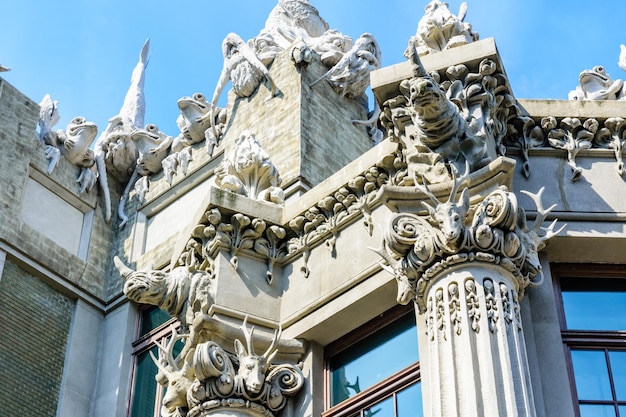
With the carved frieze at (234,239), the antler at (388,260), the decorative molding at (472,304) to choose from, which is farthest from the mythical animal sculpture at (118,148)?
the decorative molding at (472,304)

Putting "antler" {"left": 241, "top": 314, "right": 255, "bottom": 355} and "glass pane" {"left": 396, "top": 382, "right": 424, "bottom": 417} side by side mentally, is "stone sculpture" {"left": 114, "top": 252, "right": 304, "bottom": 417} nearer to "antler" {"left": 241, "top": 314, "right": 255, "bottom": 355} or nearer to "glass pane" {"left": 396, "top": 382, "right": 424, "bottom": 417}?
"antler" {"left": 241, "top": 314, "right": 255, "bottom": 355}

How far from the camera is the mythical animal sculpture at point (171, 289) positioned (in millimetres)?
14977

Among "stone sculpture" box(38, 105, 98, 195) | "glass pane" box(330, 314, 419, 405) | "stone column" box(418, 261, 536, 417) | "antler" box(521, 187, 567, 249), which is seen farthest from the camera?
"stone sculpture" box(38, 105, 98, 195)

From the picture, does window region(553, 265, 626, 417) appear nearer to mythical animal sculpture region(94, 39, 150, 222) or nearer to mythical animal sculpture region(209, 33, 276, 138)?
mythical animal sculpture region(209, 33, 276, 138)

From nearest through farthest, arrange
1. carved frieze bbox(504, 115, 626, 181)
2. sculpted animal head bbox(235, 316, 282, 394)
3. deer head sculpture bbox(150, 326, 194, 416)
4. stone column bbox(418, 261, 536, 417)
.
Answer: stone column bbox(418, 261, 536, 417) → sculpted animal head bbox(235, 316, 282, 394) → deer head sculpture bbox(150, 326, 194, 416) → carved frieze bbox(504, 115, 626, 181)

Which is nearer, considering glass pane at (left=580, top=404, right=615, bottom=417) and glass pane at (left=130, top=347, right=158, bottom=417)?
glass pane at (left=580, top=404, right=615, bottom=417)

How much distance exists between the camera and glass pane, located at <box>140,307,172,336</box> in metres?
19.9

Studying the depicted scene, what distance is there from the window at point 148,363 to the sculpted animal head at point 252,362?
4.38m

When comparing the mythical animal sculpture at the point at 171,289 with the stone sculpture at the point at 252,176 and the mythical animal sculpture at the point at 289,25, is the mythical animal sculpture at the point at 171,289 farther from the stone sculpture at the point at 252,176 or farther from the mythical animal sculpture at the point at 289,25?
the mythical animal sculpture at the point at 289,25

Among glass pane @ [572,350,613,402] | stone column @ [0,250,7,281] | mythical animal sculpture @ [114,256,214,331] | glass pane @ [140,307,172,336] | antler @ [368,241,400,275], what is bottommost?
glass pane @ [572,350,613,402]

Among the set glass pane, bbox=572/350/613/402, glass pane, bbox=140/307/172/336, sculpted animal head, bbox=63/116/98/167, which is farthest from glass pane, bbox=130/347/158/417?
glass pane, bbox=572/350/613/402

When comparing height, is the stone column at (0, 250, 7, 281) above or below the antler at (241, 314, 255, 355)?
above

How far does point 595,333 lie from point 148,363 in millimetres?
8306

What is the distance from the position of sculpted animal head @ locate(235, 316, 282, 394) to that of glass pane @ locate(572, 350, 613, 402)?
3256mm
